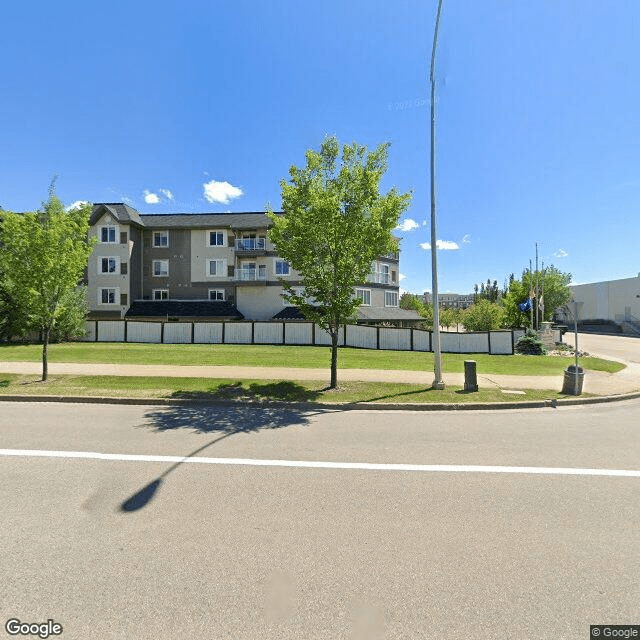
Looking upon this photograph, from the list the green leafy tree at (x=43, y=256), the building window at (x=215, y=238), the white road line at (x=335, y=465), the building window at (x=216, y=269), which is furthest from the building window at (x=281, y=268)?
the white road line at (x=335, y=465)

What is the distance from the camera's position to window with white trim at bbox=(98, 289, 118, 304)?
31438 millimetres

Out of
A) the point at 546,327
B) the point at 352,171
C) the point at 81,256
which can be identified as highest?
the point at 352,171

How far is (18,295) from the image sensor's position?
11.4m

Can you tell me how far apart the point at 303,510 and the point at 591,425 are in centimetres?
722

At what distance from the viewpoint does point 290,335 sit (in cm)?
2284

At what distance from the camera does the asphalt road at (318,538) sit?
2615 millimetres

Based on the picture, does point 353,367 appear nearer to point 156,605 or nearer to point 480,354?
point 480,354

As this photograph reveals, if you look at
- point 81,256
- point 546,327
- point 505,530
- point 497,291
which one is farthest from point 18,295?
point 497,291

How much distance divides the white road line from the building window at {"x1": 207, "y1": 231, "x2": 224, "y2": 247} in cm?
2916

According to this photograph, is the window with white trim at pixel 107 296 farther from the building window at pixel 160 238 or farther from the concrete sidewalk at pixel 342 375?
the concrete sidewalk at pixel 342 375

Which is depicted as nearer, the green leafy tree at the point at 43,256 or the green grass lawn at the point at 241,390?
the green grass lawn at the point at 241,390

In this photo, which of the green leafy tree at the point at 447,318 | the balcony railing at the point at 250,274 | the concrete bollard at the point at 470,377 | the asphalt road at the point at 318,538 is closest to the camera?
the asphalt road at the point at 318,538

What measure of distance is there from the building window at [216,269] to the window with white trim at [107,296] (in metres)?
8.57

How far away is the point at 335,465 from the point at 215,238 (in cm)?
3117
